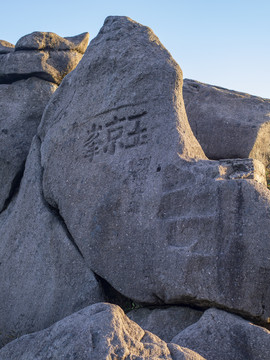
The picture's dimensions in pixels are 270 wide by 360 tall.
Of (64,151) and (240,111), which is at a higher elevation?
(240,111)

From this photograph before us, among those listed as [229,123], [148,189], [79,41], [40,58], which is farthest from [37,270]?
[79,41]

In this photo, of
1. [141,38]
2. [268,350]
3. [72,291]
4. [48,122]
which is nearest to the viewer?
[268,350]

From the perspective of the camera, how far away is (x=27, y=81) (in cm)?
540

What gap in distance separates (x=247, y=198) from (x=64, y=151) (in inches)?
72.9

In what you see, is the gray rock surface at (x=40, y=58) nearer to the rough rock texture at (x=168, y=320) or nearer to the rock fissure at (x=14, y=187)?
the rock fissure at (x=14, y=187)

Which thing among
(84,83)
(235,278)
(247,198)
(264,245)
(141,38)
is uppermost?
(141,38)

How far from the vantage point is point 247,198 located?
295cm

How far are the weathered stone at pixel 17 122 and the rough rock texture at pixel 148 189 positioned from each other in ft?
1.87

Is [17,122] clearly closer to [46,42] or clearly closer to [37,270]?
[46,42]

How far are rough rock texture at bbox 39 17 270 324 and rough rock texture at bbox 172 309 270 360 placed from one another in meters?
0.11

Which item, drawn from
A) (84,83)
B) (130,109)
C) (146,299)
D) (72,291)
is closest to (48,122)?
(84,83)

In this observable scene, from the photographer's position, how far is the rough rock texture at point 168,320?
3.00 m

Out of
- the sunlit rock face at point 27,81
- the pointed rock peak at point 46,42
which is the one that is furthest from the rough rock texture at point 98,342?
the pointed rock peak at point 46,42

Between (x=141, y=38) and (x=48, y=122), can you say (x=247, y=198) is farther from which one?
(x=48, y=122)
